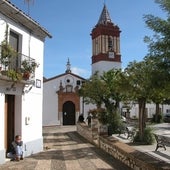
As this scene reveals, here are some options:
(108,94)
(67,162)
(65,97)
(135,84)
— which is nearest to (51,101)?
(65,97)

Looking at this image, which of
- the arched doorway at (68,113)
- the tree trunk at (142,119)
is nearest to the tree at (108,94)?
the tree trunk at (142,119)

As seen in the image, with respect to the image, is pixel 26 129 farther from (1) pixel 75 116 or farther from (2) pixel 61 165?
(1) pixel 75 116

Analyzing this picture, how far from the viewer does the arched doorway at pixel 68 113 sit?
44594 millimetres

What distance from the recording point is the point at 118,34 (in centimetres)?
4703

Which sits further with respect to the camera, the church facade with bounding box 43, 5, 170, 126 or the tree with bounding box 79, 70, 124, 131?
the church facade with bounding box 43, 5, 170, 126

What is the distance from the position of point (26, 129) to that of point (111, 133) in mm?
8686

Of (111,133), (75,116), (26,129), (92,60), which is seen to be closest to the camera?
(26,129)

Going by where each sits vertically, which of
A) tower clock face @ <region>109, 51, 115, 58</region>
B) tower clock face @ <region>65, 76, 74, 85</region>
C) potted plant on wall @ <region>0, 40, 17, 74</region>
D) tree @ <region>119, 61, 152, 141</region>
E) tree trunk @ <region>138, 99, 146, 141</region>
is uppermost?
tower clock face @ <region>109, 51, 115, 58</region>

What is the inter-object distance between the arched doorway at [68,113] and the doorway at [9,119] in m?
29.0

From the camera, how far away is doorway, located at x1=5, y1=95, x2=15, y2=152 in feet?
49.4

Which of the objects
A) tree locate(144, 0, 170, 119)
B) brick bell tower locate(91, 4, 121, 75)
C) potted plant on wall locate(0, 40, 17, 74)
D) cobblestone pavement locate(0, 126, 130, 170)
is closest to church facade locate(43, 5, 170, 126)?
brick bell tower locate(91, 4, 121, 75)

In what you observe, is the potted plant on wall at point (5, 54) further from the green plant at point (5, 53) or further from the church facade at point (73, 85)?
the church facade at point (73, 85)

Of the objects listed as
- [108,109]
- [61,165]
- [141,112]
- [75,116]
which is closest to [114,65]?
[75,116]

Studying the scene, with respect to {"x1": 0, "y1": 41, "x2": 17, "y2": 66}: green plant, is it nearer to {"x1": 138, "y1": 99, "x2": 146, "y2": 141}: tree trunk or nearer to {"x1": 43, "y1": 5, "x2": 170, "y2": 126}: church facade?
{"x1": 138, "y1": 99, "x2": 146, "y2": 141}: tree trunk
